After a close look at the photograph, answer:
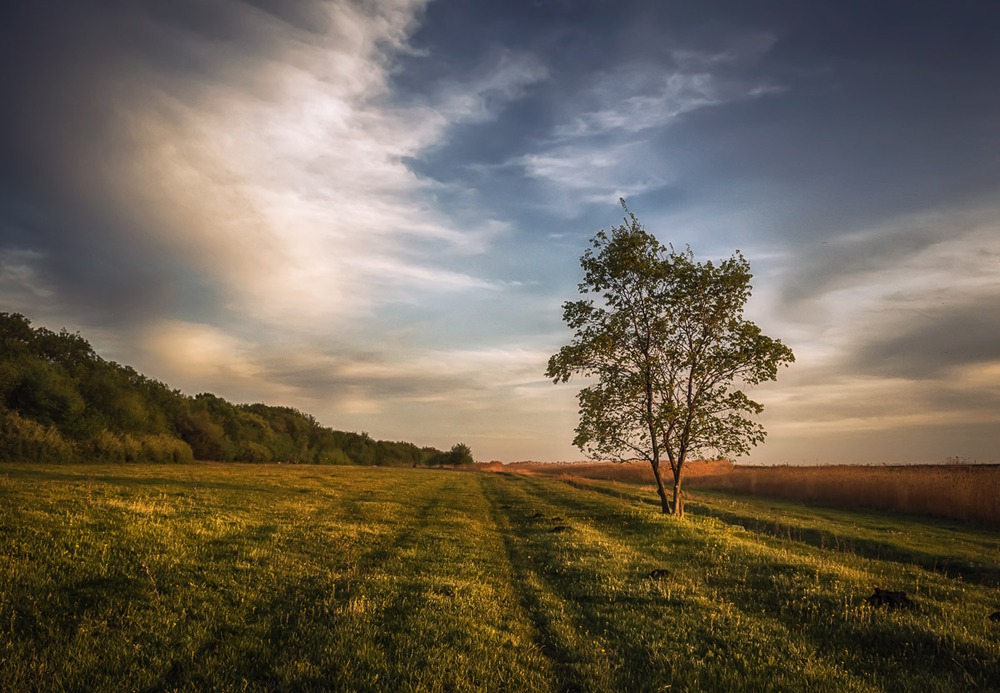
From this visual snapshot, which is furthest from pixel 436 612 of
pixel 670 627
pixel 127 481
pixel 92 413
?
pixel 92 413

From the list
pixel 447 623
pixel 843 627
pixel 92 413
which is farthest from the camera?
pixel 92 413

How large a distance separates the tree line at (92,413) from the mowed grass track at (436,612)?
43.3 metres

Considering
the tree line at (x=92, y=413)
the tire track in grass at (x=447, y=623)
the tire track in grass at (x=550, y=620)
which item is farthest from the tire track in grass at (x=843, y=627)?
the tree line at (x=92, y=413)

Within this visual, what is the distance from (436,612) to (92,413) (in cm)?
7444

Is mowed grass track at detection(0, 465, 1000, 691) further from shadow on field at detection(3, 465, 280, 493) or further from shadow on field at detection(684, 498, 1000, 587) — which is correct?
shadow on field at detection(3, 465, 280, 493)

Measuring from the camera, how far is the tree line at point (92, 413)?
2064 inches

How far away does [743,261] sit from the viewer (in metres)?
28.9

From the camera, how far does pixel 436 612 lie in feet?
33.5

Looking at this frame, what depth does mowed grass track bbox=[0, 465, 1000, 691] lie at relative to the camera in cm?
752

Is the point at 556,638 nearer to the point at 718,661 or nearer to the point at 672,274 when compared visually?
the point at 718,661

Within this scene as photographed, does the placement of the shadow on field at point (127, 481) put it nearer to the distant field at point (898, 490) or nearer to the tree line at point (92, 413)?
the tree line at point (92, 413)

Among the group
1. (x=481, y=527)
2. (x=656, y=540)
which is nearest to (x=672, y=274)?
(x=656, y=540)

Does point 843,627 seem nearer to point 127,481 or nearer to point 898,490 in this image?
point 898,490

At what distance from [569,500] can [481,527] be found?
53.7 ft
